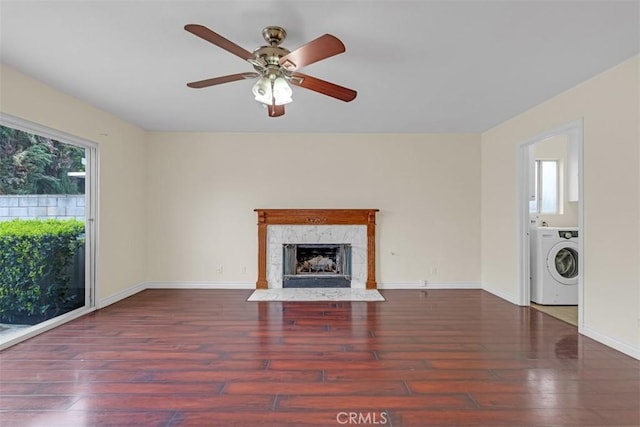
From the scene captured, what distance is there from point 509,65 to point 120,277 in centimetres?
502

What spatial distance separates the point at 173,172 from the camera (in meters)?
5.12

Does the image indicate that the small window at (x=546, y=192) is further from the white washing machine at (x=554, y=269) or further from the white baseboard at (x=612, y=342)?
the white baseboard at (x=612, y=342)

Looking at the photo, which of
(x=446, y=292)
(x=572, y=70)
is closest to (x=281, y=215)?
(x=446, y=292)

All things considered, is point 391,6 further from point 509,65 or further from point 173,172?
point 173,172

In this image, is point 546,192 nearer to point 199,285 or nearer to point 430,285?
point 430,285

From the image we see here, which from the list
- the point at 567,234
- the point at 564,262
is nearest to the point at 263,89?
the point at 567,234

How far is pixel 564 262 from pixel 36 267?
605cm

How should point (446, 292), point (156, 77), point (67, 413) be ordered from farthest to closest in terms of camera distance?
point (446, 292) → point (156, 77) → point (67, 413)

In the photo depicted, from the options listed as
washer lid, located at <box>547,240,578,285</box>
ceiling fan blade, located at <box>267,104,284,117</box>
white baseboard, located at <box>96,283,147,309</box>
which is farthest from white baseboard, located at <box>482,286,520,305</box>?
white baseboard, located at <box>96,283,147,309</box>

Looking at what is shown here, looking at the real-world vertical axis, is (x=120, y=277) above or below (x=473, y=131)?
below

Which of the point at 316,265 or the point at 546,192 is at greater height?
the point at 546,192

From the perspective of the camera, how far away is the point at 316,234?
5.13 m

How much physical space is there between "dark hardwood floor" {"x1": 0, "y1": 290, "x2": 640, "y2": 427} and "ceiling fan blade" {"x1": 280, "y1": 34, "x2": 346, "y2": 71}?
83.5 inches

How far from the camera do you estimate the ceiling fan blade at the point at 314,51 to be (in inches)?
73.7
